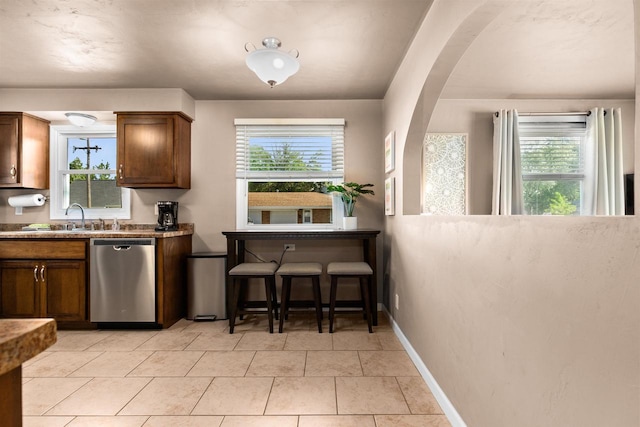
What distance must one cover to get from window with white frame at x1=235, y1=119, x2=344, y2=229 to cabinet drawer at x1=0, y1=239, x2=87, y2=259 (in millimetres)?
1550

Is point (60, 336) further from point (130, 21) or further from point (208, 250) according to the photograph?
point (130, 21)

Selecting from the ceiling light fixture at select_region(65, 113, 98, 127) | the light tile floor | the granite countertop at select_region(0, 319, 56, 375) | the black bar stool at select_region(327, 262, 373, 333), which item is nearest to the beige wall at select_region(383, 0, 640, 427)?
the light tile floor

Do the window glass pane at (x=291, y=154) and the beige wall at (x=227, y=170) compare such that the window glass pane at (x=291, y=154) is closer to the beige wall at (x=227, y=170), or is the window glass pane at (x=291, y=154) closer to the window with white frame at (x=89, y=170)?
the beige wall at (x=227, y=170)

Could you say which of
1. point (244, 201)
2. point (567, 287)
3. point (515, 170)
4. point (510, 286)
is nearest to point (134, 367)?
point (244, 201)

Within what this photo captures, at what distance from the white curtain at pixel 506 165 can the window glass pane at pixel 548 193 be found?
0.22 m

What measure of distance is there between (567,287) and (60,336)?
3860 mm

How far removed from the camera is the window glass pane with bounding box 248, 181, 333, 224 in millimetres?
3994

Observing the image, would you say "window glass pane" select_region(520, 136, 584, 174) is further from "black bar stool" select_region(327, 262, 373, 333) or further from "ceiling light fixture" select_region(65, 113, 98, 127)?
"ceiling light fixture" select_region(65, 113, 98, 127)

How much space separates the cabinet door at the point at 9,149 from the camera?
3555mm

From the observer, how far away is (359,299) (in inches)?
152

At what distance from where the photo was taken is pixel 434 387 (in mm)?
2035

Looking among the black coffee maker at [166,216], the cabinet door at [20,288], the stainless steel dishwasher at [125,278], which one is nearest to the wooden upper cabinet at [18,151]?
the cabinet door at [20,288]

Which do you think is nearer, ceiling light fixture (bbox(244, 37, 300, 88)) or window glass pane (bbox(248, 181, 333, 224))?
ceiling light fixture (bbox(244, 37, 300, 88))

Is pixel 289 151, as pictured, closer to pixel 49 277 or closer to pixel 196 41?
pixel 196 41
